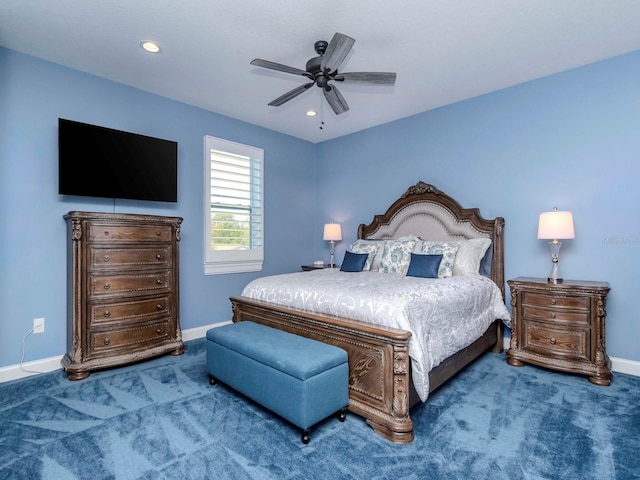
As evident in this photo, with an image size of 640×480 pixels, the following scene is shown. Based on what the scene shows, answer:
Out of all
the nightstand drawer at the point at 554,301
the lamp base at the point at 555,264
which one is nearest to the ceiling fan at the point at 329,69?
the lamp base at the point at 555,264

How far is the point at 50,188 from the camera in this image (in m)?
3.12

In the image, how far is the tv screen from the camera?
3084 millimetres

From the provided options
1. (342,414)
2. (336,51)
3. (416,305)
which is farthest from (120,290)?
(336,51)

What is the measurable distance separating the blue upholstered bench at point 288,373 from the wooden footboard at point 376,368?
0.10 metres

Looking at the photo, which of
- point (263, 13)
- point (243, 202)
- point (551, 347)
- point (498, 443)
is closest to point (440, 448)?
point (498, 443)

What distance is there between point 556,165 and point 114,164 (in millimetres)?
4400

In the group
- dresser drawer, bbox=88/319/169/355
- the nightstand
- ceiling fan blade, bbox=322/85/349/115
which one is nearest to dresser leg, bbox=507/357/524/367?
the nightstand

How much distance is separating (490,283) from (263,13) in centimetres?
314

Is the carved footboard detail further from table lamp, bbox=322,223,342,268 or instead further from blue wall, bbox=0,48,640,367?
table lamp, bbox=322,223,342,268

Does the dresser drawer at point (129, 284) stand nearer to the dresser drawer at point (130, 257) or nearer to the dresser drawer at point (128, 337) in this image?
the dresser drawer at point (130, 257)

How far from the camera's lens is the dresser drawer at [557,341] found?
286 cm

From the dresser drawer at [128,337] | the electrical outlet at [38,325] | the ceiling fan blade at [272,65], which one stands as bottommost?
the dresser drawer at [128,337]

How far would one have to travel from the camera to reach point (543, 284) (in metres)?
3.02

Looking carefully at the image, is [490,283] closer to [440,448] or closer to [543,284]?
[543,284]
